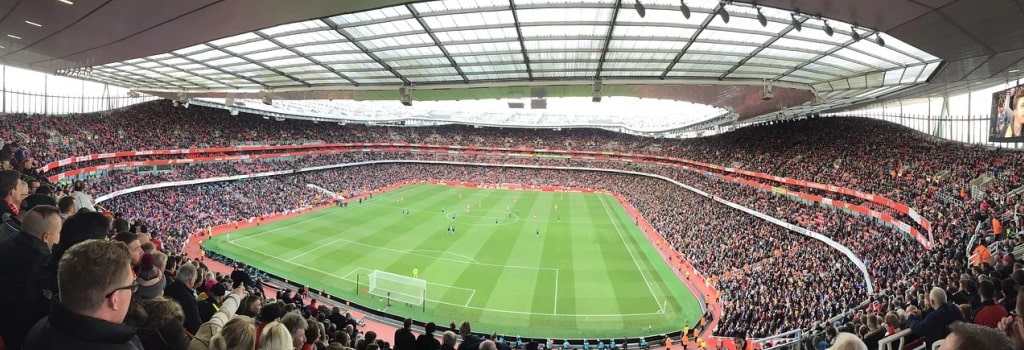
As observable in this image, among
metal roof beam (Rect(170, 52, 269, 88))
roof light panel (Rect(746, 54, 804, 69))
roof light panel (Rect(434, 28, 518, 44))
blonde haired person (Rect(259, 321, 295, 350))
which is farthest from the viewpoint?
metal roof beam (Rect(170, 52, 269, 88))

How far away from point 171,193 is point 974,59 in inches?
1975

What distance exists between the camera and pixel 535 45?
15.9 meters

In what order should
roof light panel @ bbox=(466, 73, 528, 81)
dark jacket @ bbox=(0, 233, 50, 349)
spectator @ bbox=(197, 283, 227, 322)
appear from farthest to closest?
roof light panel @ bbox=(466, 73, 528, 81) < spectator @ bbox=(197, 283, 227, 322) < dark jacket @ bbox=(0, 233, 50, 349)

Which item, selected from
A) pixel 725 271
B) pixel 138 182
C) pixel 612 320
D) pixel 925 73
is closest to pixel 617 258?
pixel 725 271

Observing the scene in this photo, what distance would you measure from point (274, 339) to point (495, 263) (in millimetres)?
27521

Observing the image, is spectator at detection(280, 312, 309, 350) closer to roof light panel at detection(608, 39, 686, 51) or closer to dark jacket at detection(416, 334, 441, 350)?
dark jacket at detection(416, 334, 441, 350)

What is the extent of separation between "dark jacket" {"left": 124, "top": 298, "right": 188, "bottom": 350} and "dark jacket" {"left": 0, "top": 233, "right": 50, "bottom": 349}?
677mm

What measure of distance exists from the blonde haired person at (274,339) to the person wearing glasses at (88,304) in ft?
3.97

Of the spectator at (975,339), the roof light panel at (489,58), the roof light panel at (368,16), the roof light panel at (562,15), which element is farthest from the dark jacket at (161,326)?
the roof light panel at (489,58)

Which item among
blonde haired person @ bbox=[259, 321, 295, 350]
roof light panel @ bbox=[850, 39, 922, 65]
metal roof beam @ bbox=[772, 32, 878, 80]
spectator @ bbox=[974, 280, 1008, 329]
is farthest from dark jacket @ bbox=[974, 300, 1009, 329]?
roof light panel @ bbox=[850, 39, 922, 65]

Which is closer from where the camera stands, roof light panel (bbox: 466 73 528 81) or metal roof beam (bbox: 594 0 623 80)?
metal roof beam (bbox: 594 0 623 80)

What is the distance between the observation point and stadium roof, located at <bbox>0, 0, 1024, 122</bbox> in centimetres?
1036

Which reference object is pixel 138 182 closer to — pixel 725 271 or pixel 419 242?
pixel 419 242

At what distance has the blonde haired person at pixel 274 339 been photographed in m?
3.35
